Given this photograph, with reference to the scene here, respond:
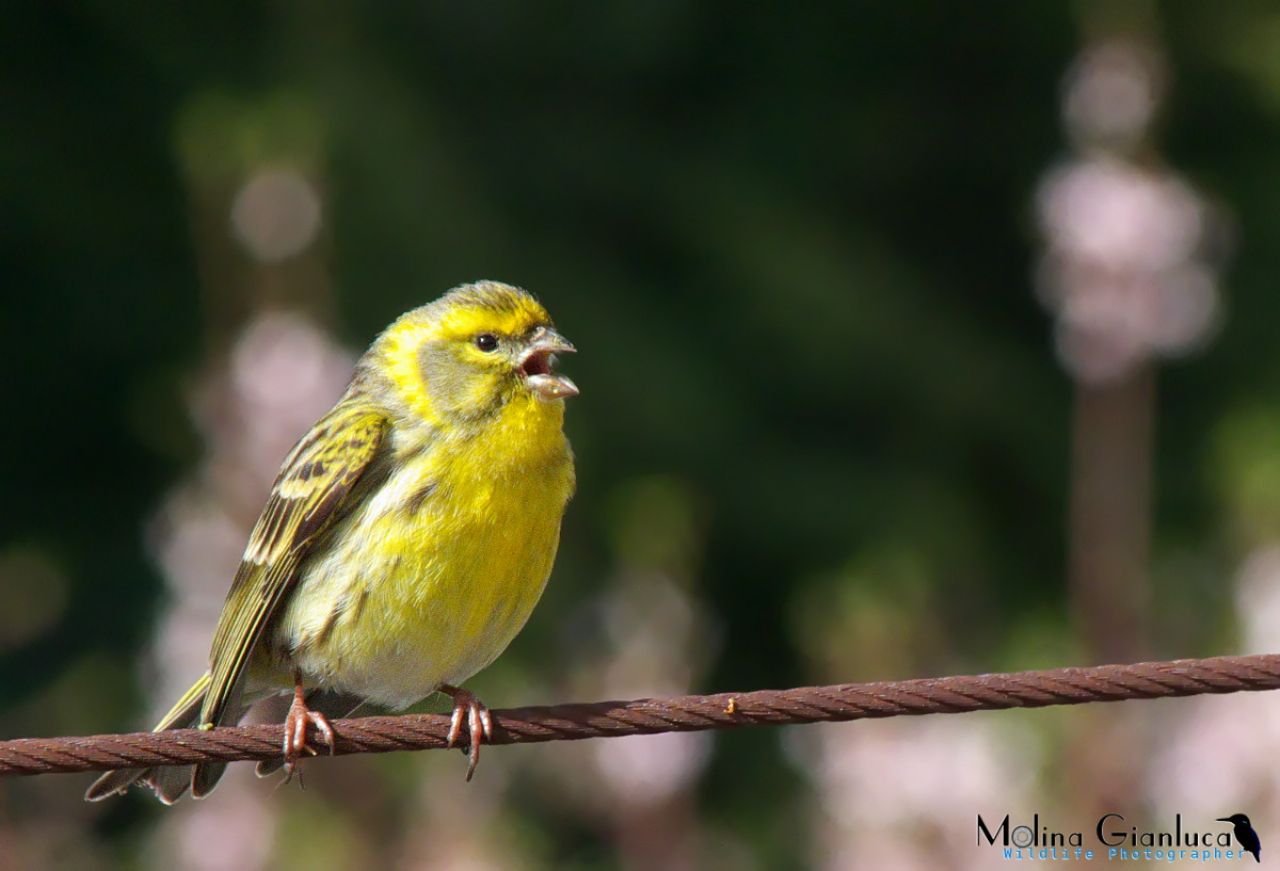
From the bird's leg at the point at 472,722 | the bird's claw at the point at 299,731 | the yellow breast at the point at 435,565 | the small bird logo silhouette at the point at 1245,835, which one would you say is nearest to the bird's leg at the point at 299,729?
the bird's claw at the point at 299,731

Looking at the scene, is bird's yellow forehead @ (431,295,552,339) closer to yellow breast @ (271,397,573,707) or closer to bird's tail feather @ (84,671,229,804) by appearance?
yellow breast @ (271,397,573,707)

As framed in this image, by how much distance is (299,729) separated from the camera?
380cm

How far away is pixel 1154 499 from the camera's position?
8.66 metres

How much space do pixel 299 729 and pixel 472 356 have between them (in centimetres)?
93

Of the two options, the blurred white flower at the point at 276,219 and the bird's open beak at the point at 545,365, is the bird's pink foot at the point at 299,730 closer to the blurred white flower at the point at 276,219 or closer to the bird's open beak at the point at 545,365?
the bird's open beak at the point at 545,365

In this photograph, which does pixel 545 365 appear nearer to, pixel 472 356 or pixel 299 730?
pixel 472 356

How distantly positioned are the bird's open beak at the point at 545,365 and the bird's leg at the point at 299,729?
0.78m

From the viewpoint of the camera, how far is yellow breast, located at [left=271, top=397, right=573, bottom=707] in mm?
3875

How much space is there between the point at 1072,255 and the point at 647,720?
397cm

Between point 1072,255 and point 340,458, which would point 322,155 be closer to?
point 1072,255

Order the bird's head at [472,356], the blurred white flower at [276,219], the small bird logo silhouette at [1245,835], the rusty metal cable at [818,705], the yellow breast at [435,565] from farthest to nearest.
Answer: the blurred white flower at [276,219] < the small bird logo silhouette at [1245,835] < the bird's head at [472,356] < the yellow breast at [435,565] < the rusty metal cable at [818,705]

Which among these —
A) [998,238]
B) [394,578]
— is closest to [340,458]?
[394,578]

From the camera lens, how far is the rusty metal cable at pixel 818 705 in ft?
9.45

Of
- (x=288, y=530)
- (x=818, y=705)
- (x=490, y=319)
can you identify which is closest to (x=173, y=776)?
(x=288, y=530)
